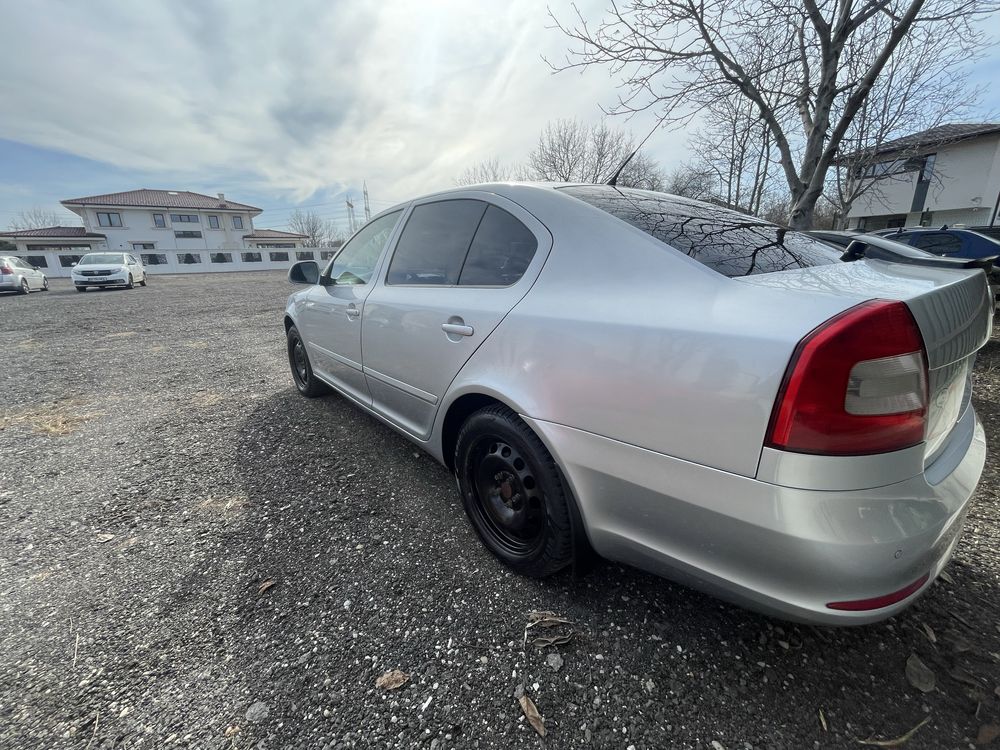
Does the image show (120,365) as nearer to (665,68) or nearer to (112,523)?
(112,523)

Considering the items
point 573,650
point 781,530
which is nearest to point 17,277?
point 573,650

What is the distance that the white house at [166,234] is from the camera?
128 ft

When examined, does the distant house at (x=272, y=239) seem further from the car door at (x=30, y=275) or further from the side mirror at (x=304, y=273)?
the side mirror at (x=304, y=273)

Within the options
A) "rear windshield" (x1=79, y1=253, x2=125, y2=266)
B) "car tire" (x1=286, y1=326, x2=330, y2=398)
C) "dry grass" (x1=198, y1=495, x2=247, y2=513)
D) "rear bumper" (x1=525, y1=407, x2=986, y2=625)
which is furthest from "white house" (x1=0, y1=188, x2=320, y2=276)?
"rear bumper" (x1=525, y1=407, x2=986, y2=625)

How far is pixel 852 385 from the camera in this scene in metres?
1.01

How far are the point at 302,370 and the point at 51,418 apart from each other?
2.14m

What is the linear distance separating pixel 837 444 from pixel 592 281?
83cm

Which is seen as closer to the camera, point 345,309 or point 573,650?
point 573,650

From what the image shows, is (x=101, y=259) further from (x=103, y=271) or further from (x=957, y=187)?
(x=957, y=187)

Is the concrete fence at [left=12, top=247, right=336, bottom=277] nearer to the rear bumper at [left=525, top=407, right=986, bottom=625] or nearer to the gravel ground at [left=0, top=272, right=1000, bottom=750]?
the gravel ground at [left=0, top=272, right=1000, bottom=750]

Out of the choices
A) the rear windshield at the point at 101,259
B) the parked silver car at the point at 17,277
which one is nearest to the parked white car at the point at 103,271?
the rear windshield at the point at 101,259

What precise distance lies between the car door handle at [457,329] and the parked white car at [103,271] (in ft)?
69.0

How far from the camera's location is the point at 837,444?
101cm

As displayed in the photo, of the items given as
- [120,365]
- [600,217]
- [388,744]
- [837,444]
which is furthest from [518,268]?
[120,365]
